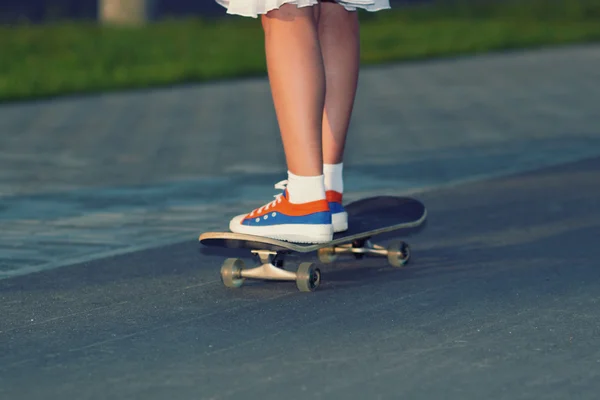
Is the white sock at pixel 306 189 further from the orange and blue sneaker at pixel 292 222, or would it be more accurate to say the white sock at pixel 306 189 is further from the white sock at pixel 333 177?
the white sock at pixel 333 177

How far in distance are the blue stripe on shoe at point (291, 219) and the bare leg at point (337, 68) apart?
41 cm

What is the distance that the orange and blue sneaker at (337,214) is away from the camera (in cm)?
563

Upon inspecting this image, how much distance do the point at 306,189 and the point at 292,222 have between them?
0.13 metres

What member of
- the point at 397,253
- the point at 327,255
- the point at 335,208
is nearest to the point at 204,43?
the point at 327,255

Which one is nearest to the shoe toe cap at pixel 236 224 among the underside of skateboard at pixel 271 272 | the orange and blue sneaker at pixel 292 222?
the orange and blue sneaker at pixel 292 222

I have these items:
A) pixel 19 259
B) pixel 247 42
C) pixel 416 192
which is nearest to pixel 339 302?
pixel 19 259

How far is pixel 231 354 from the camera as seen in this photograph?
4.53 m

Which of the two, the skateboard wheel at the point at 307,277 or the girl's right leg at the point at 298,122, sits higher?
the girl's right leg at the point at 298,122

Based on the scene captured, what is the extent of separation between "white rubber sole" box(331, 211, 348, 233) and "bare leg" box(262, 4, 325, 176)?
0.72ft

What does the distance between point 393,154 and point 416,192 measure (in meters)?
1.46

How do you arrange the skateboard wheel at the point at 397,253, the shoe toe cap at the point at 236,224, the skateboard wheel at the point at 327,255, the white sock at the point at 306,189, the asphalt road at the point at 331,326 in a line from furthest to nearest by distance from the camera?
1. the skateboard wheel at the point at 327,255
2. the skateboard wheel at the point at 397,253
3. the shoe toe cap at the point at 236,224
4. the white sock at the point at 306,189
5. the asphalt road at the point at 331,326

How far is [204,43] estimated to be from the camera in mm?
17969

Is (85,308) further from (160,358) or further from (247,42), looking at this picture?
(247,42)

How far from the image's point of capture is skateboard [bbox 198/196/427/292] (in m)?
5.40
